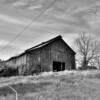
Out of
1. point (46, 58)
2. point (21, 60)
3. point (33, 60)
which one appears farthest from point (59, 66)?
point (21, 60)

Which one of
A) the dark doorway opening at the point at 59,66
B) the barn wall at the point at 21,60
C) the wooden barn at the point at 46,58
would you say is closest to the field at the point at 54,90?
the wooden barn at the point at 46,58

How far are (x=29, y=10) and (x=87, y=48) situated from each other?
116ft

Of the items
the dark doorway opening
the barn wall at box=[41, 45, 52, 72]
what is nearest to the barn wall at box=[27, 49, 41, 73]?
the barn wall at box=[41, 45, 52, 72]

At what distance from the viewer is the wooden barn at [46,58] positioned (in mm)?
25284

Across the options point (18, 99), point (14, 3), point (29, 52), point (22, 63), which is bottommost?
point (18, 99)

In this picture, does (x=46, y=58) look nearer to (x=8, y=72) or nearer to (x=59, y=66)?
(x=59, y=66)

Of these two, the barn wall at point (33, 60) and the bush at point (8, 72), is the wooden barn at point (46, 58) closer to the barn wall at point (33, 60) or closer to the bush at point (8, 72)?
the barn wall at point (33, 60)

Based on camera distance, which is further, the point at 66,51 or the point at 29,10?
the point at 66,51

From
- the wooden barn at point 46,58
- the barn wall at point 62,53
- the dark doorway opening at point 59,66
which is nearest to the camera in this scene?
the wooden barn at point 46,58

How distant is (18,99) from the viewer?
8414mm

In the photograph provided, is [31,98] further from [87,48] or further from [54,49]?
[87,48]

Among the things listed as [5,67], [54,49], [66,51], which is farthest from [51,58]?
[5,67]

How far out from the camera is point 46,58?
26625 mm

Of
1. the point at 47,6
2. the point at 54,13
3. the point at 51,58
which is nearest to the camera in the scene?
the point at 47,6
